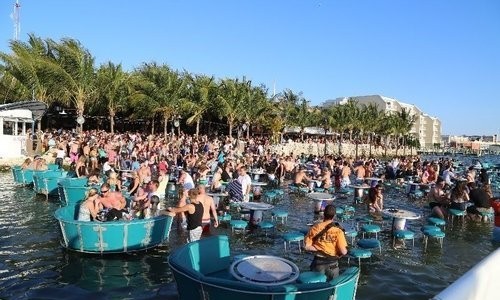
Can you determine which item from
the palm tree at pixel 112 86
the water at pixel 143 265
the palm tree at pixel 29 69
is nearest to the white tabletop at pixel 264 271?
the water at pixel 143 265

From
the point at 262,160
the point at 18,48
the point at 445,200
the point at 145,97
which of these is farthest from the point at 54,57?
the point at 445,200

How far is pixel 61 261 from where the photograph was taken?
964 cm

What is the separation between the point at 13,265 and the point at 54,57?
88.0 ft

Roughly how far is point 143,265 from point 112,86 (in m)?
29.5

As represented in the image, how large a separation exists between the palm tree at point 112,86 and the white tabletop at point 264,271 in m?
31.4

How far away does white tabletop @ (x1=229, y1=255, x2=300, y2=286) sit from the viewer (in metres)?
6.13

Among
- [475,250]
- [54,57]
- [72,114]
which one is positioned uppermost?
[54,57]

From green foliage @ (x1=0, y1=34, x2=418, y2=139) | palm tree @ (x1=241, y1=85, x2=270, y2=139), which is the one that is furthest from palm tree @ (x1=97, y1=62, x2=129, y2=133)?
palm tree @ (x1=241, y1=85, x2=270, y2=139)

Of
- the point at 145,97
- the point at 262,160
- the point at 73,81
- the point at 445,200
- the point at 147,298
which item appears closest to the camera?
the point at 147,298

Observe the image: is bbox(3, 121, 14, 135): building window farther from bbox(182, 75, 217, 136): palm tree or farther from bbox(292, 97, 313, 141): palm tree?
bbox(292, 97, 313, 141): palm tree

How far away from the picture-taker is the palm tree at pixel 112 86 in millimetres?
36344

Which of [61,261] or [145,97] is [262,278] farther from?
[145,97]

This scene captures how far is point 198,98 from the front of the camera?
141 ft

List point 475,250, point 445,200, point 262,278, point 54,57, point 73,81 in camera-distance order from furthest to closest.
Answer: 1. point 54,57
2. point 73,81
3. point 445,200
4. point 475,250
5. point 262,278
